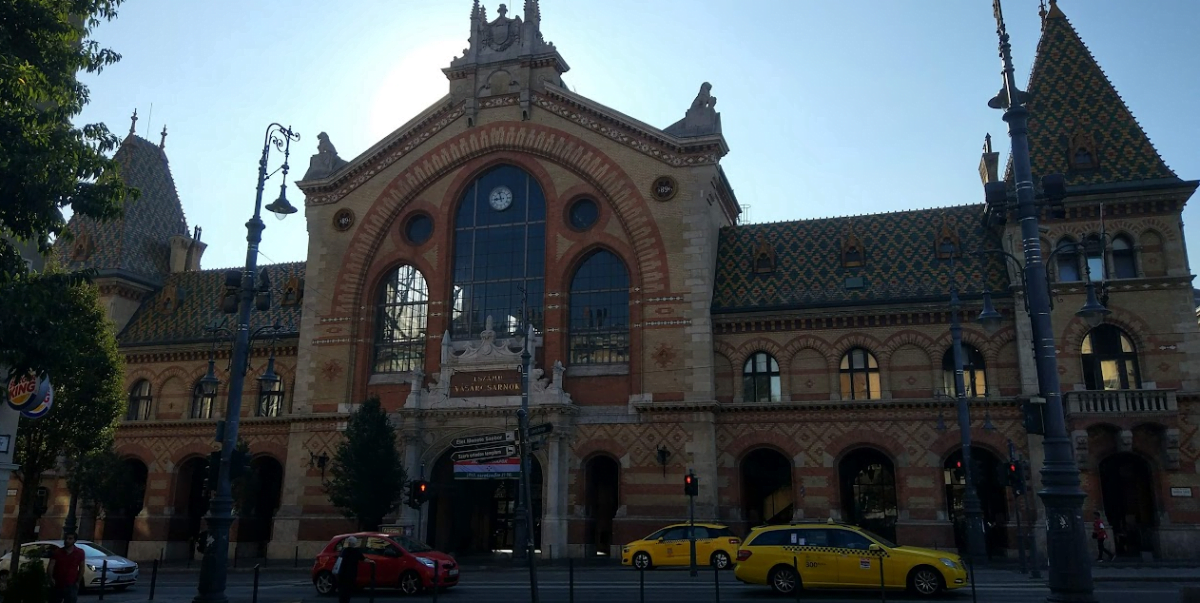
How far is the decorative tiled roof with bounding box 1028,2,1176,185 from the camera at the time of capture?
107ft

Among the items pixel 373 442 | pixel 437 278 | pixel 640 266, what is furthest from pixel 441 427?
pixel 640 266

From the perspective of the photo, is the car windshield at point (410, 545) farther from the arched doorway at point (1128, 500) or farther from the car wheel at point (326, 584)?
the arched doorway at point (1128, 500)

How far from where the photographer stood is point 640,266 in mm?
36312

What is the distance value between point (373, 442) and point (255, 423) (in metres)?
10.4

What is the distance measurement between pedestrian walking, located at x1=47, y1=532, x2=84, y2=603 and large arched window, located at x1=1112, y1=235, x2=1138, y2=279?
32.8 metres

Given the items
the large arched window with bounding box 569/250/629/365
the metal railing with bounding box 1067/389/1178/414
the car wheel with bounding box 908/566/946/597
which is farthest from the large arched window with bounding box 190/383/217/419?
the metal railing with bounding box 1067/389/1178/414

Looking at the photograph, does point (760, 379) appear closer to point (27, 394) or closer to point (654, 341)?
point (654, 341)

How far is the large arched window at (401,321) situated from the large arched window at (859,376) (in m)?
17.8

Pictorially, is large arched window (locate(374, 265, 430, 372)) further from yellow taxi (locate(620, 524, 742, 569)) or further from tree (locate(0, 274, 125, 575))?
yellow taxi (locate(620, 524, 742, 569))

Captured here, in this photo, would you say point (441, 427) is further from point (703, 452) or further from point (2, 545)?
point (2, 545)

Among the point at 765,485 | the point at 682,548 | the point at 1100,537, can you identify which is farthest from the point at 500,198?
the point at 1100,537

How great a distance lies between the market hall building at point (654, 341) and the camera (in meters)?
31.4

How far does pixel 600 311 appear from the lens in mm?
36875

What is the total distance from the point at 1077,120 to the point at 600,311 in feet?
67.5
